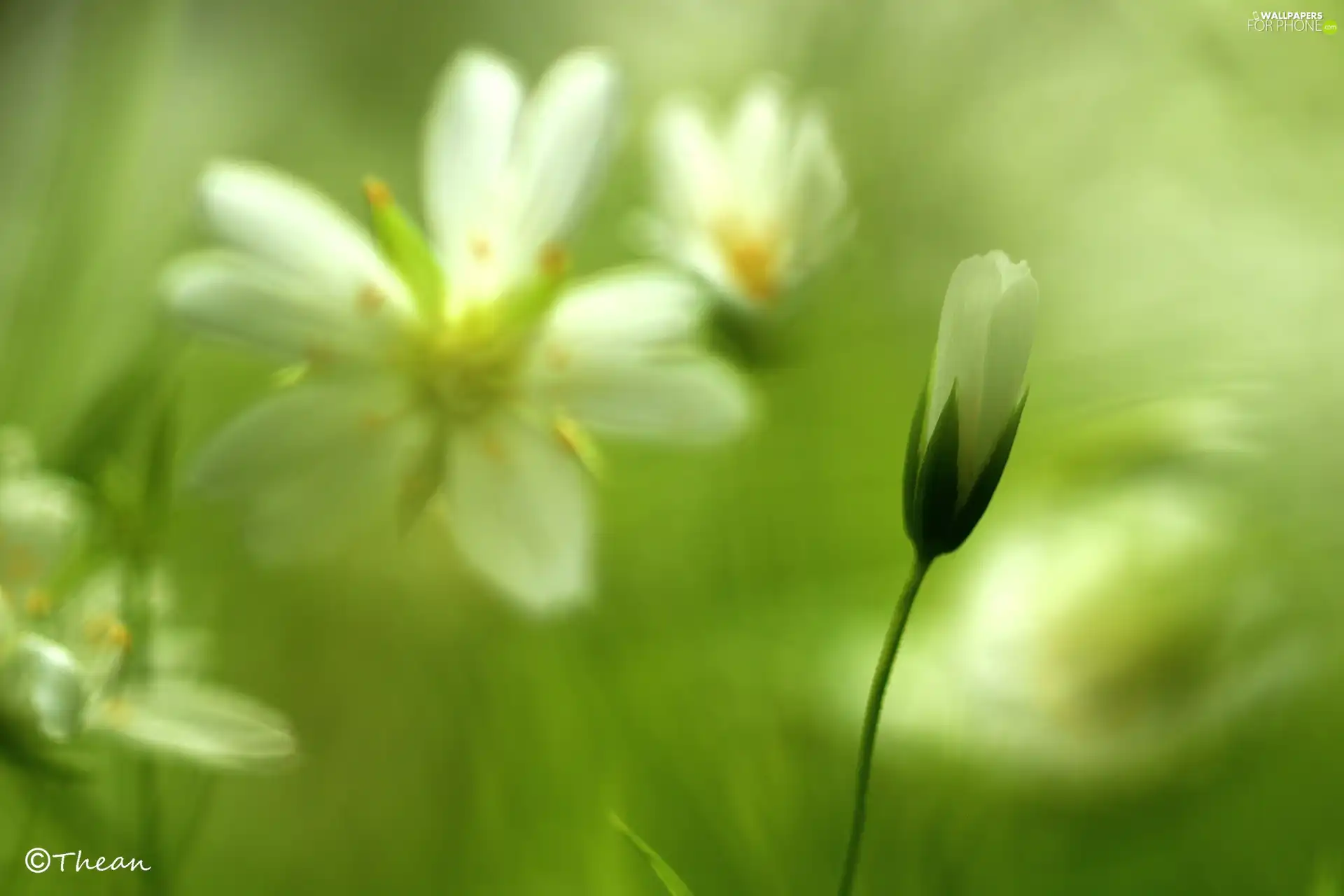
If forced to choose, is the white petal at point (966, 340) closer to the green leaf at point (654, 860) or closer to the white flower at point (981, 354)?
the white flower at point (981, 354)

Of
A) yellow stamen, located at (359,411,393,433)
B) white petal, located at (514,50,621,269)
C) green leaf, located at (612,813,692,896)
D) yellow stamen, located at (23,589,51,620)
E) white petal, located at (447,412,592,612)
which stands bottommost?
green leaf, located at (612,813,692,896)

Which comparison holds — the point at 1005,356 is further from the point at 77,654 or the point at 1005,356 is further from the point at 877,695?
the point at 77,654

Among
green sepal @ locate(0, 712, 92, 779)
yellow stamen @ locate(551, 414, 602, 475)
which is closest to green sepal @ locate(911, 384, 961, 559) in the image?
yellow stamen @ locate(551, 414, 602, 475)

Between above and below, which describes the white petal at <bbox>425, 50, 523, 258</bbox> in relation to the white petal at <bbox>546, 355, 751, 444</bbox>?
above

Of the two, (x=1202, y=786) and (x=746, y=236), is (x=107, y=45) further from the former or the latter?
(x=1202, y=786)

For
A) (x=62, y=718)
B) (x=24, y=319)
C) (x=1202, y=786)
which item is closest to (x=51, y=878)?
(x=62, y=718)

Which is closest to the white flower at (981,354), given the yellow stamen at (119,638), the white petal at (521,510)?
the white petal at (521,510)

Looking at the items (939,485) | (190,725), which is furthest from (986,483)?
(190,725)

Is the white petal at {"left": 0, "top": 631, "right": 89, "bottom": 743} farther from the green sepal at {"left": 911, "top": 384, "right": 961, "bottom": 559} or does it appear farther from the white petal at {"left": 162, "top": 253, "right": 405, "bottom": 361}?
the green sepal at {"left": 911, "top": 384, "right": 961, "bottom": 559}
